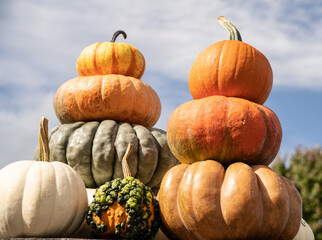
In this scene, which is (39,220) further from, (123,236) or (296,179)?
(296,179)

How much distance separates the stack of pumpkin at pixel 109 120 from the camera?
380cm

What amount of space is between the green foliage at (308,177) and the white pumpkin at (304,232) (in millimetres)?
157

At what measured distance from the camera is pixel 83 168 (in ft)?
12.4

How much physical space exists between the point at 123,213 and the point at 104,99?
6.09 ft

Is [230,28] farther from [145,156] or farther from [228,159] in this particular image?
[145,156]

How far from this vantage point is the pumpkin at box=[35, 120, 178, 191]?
3.78 metres

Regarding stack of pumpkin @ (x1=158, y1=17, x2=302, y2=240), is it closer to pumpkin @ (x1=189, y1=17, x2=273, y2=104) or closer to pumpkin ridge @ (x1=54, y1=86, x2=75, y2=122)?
pumpkin @ (x1=189, y1=17, x2=273, y2=104)

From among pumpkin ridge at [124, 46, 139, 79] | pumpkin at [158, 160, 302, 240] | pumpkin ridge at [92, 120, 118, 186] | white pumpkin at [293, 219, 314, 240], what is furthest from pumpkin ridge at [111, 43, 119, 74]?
white pumpkin at [293, 219, 314, 240]

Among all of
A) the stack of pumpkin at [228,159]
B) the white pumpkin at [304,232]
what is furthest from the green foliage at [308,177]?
the stack of pumpkin at [228,159]

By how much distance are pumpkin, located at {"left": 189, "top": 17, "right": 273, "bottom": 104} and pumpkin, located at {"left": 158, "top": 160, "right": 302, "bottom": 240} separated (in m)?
0.61

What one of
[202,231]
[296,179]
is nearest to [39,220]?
[202,231]

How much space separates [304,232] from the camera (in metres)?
3.01

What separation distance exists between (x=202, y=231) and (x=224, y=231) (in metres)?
0.14

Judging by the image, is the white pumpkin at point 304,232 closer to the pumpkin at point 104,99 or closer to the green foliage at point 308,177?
the green foliage at point 308,177
